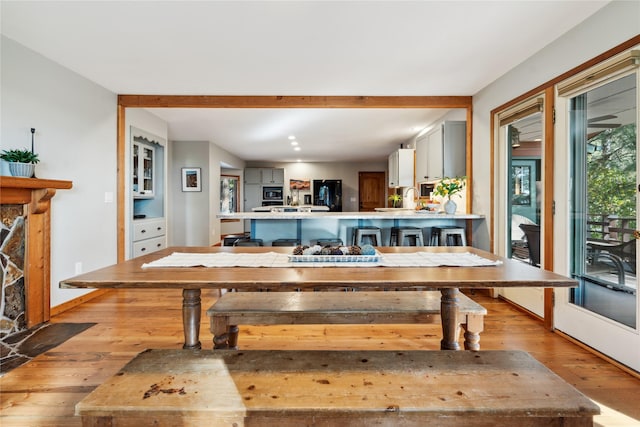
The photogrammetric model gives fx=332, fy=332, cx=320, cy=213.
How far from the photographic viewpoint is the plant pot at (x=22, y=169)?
2.58 metres

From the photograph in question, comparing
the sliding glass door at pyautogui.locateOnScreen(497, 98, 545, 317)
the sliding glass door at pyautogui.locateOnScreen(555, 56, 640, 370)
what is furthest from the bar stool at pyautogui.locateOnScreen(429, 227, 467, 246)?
the sliding glass door at pyautogui.locateOnScreen(555, 56, 640, 370)

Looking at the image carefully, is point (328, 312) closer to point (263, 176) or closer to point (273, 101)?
point (273, 101)

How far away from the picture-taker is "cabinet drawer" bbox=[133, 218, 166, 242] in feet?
14.4

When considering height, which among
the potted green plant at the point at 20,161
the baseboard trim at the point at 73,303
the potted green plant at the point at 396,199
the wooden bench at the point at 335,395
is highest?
the potted green plant at the point at 20,161

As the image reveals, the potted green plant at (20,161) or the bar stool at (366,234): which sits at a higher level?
the potted green plant at (20,161)

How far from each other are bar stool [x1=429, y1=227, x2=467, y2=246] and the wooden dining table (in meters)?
2.28

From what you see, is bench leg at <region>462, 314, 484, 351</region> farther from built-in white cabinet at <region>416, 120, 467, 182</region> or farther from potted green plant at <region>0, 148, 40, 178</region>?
potted green plant at <region>0, 148, 40, 178</region>

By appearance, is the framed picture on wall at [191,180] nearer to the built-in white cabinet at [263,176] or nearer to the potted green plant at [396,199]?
the built-in white cabinet at [263,176]

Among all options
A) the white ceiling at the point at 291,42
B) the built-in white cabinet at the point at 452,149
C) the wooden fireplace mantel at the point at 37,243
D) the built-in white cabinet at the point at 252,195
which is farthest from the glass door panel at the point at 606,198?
the built-in white cabinet at the point at 252,195

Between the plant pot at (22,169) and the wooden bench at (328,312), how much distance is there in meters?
2.01

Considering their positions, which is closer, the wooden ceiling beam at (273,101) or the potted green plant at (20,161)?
the potted green plant at (20,161)

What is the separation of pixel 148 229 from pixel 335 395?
4.39 m

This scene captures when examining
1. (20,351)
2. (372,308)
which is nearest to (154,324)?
(20,351)

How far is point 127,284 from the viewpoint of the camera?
1289mm
